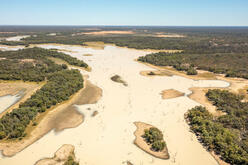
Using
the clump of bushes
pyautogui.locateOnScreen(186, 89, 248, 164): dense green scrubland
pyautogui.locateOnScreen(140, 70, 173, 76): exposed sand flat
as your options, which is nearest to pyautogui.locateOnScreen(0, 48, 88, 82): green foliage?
pyautogui.locateOnScreen(140, 70, 173, 76): exposed sand flat

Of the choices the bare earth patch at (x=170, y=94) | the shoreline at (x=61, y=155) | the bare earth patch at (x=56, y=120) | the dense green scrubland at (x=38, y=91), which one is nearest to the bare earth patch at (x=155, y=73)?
the bare earth patch at (x=170, y=94)

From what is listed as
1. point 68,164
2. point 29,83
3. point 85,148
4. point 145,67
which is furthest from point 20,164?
point 145,67

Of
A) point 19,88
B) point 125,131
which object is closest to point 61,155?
point 125,131

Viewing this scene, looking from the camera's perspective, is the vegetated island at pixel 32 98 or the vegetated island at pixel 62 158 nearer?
the vegetated island at pixel 62 158

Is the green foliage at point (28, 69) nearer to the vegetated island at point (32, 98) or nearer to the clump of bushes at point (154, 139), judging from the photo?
the vegetated island at point (32, 98)

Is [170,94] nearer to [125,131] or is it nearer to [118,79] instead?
[118,79]
